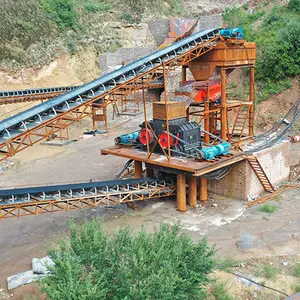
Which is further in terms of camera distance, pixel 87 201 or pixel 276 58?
pixel 276 58

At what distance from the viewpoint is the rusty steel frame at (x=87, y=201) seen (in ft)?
41.4

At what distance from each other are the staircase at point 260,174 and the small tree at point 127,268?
8344 millimetres

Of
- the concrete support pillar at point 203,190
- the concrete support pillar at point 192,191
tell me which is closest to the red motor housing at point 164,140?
the concrete support pillar at point 192,191

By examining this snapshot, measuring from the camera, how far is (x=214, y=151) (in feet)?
54.0

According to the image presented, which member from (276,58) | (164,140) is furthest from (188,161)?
(276,58)

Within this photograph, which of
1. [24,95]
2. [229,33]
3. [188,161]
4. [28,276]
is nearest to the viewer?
[28,276]

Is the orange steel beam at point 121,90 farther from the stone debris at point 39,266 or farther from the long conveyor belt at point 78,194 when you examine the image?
the stone debris at point 39,266

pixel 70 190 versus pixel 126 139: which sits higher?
pixel 126 139

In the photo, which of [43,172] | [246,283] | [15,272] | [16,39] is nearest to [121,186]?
[15,272]

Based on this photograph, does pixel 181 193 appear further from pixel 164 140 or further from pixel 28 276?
pixel 28 276

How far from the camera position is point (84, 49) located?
4353 cm

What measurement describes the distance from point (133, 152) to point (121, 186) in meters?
2.79

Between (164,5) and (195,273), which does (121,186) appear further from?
(164,5)

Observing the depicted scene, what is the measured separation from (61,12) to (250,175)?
3487 centimetres
